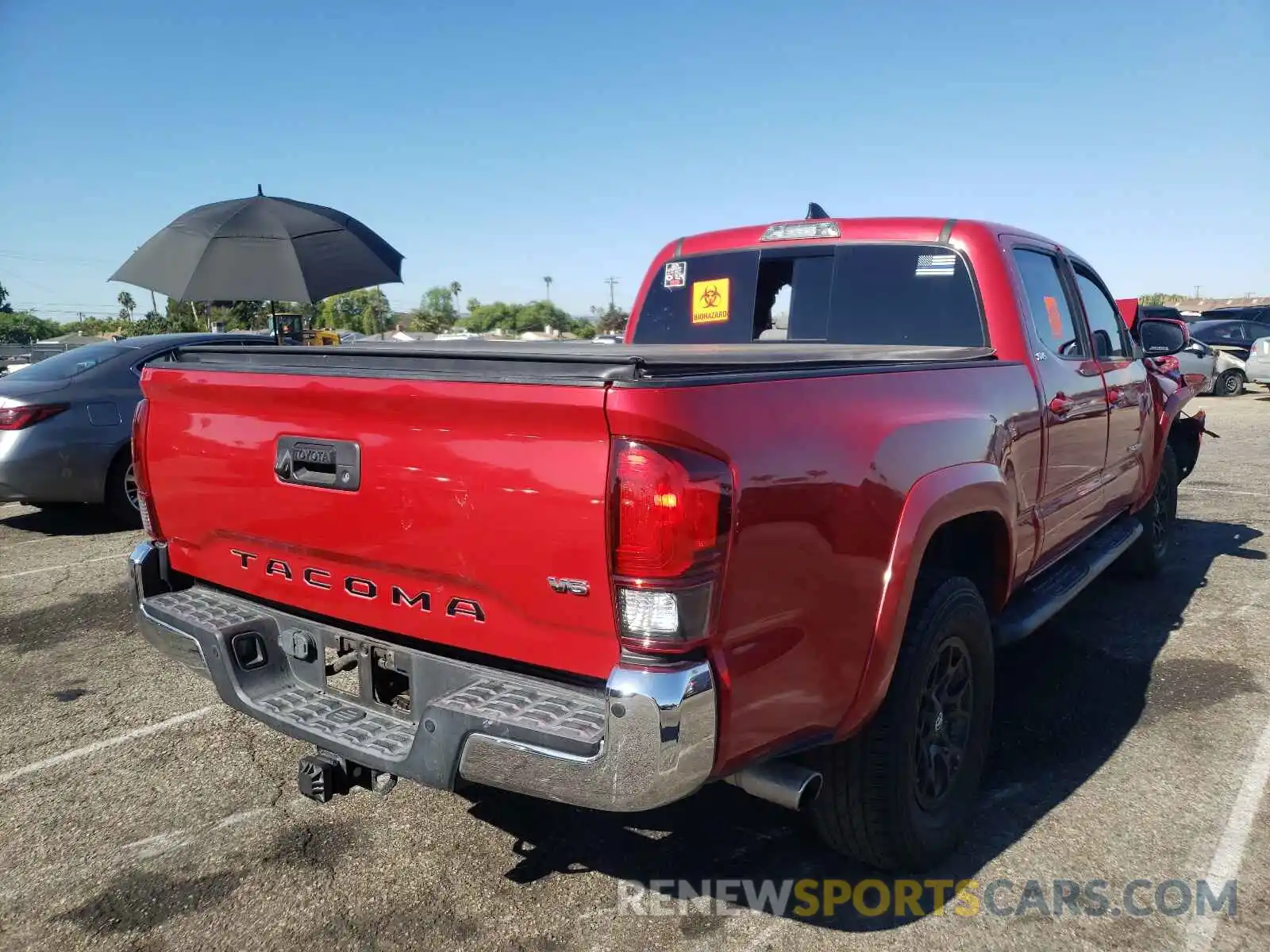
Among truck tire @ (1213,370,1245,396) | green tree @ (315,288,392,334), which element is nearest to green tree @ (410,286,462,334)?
green tree @ (315,288,392,334)

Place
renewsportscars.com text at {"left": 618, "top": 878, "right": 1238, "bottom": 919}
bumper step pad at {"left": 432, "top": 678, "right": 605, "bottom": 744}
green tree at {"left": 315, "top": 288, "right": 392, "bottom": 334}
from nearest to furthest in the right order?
bumper step pad at {"left": 432, "top": 678, "right": 605, "bottom": 744} → renewsportscars.com text at {"left": 618, "top": 878, "right": 1238, "bottom": 919} → green tree at {"left": 315, "top": 288, "right": 392, "bottom": 334}

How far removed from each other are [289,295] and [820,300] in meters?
5.43

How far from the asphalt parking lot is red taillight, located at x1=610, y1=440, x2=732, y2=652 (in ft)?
3.53

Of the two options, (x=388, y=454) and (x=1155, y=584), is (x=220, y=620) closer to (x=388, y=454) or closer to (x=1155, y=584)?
(x=388, y=454)

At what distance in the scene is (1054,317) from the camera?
4.07 meters

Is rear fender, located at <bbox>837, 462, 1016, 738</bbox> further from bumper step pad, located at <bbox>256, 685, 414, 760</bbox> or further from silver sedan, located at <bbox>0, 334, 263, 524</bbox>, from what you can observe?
silver sedan, located at <bbox>0, 334, 263, 524</bbox>

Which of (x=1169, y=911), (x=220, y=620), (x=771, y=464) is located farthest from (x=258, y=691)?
(x=1169, y=911)

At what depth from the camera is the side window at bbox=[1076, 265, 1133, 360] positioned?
449cm

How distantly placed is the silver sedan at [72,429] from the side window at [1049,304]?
5.42 m

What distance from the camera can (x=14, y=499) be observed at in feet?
23.6

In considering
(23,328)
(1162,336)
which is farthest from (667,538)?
(23,328)

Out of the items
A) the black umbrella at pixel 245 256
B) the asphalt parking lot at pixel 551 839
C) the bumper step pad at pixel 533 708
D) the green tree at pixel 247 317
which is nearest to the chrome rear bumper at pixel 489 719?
the bumper step pad at pixel 533 708

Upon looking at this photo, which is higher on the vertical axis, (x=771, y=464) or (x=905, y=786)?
(x=771, y=464)

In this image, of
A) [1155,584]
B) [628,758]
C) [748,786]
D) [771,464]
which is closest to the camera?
[628,758]
